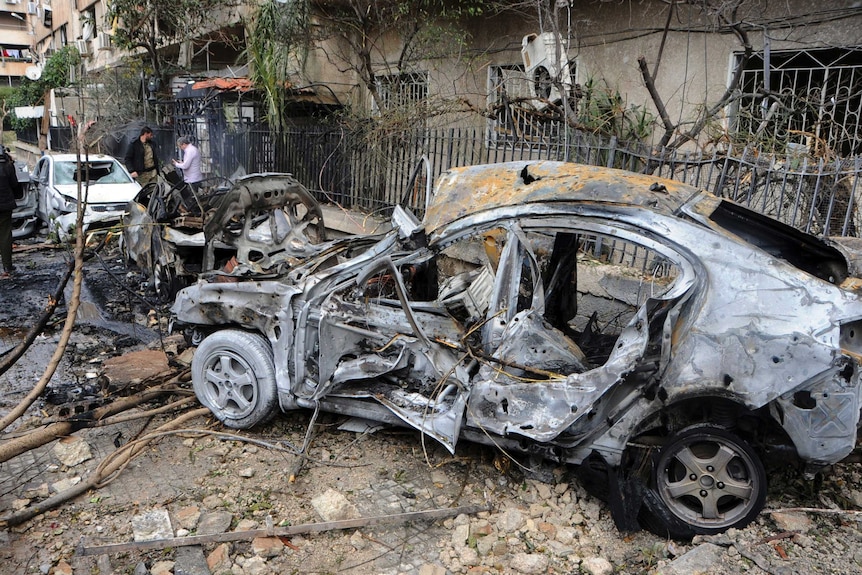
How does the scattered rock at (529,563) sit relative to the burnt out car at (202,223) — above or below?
below

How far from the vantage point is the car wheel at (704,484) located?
3471 millimetres

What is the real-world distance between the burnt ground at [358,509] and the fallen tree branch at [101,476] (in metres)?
0.05

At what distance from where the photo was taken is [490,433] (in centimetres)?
400

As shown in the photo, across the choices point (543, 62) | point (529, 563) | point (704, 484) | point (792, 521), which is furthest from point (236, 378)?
point (543, 62)

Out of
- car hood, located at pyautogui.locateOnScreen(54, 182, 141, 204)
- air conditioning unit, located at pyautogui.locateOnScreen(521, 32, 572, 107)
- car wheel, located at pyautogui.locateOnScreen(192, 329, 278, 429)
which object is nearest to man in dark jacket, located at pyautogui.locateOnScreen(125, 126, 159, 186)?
car hood, located at pyautogui.locateOnScreen(54, 182, 141, 204)

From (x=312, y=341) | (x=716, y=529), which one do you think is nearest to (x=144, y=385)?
(x=312, y=341)

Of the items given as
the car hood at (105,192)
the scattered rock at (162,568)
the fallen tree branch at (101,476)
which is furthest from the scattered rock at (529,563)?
the car hood at (105,192)

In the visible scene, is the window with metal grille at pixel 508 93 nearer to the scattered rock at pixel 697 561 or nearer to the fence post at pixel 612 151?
the fence post at pixel 612 151

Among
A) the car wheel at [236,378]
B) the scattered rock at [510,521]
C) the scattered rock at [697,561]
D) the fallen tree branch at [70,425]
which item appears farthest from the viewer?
the car wheel at [236,378]

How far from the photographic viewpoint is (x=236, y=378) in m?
4.71

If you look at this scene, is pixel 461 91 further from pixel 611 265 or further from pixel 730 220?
pixel 730 220

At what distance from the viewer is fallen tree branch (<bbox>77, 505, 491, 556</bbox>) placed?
3436 millimetres

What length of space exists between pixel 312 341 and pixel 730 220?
289cm

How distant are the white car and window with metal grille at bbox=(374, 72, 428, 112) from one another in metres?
5.01
